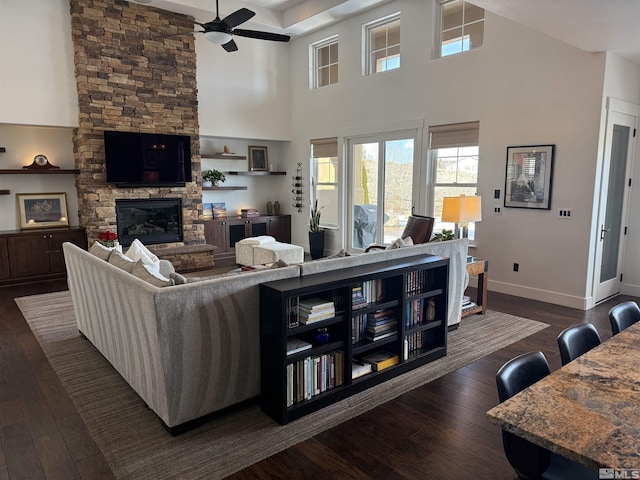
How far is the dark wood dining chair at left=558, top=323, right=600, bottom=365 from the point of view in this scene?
1.86 metres

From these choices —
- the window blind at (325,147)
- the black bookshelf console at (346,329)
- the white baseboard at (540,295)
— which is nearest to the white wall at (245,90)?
the window blind at (325,147)

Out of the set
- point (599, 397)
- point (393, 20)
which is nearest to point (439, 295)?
point (599, 397)

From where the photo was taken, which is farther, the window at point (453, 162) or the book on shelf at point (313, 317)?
the window at point (453, 162)

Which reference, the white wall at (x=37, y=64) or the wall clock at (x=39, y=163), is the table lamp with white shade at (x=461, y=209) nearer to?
the white wall at (x=37, y=64)

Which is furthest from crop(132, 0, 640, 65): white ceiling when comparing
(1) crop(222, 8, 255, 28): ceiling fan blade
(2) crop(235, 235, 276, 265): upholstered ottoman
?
(2) crop(235, 235, 276, 265): upholstered ottoman

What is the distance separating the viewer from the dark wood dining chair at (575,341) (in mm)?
1859

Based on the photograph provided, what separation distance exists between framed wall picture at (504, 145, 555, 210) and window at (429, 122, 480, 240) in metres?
0.50

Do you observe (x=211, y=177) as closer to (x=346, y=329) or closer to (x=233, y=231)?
(x=233, y=231)

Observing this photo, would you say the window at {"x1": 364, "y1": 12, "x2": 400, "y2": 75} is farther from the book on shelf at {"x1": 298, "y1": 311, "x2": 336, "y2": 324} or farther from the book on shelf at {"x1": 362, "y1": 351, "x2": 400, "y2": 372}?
the book on shelf at {"x1": 298, "y1": 311, "x2": 336, "y2": 324}

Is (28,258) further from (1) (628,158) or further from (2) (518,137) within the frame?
(1) (628,158)

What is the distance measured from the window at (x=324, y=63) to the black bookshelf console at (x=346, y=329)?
5.47m

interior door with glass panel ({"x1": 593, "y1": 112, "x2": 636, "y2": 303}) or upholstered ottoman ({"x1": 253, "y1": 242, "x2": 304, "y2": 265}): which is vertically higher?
interior door with glass panel ({"x1": 593, "y1": 112, "x2": 636, "y2": 303})

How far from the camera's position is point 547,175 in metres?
5.06

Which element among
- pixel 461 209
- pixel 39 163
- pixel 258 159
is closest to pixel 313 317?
pixel 461 209
